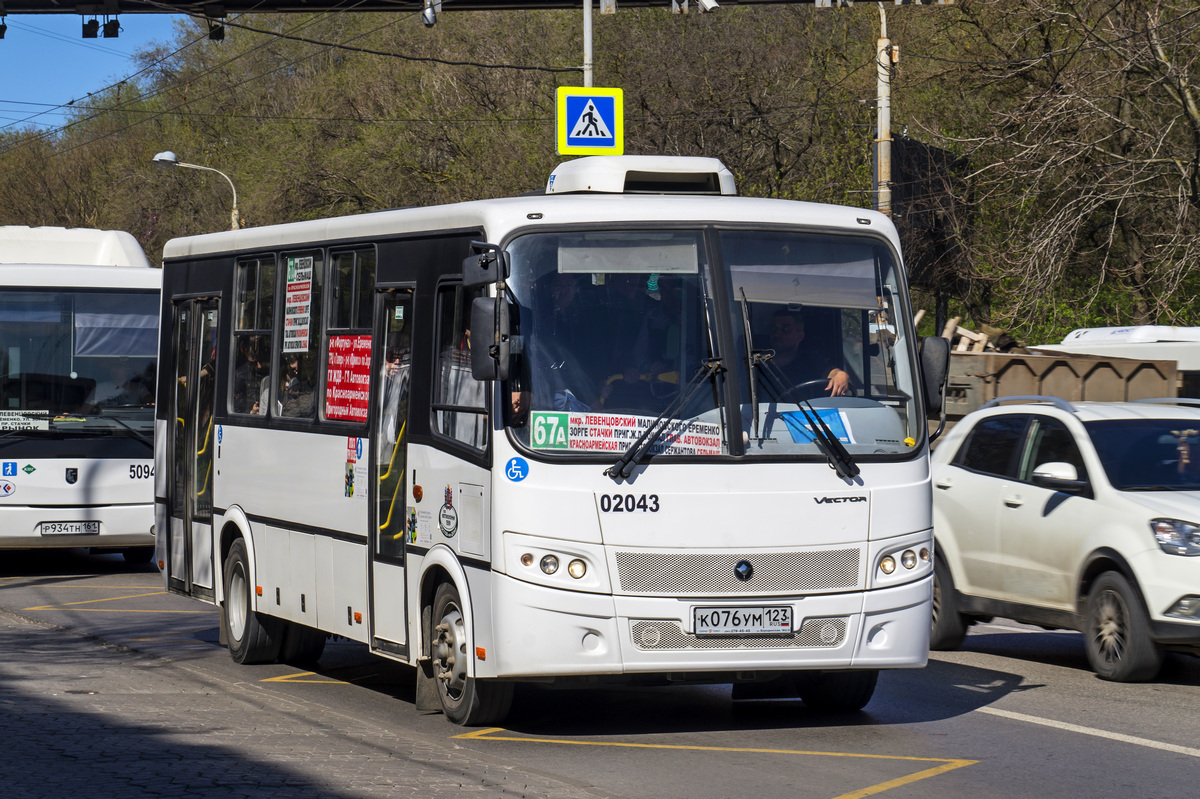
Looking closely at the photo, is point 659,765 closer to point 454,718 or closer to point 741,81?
point 454,718

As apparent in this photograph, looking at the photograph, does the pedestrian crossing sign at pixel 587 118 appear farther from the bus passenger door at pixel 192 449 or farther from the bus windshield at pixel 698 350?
the bus windshield at pixel 698 350

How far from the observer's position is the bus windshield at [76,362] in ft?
56.0

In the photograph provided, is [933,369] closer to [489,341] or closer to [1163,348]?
[489,341]

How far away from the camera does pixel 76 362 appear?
17.2 meters

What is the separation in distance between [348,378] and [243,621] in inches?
93.4

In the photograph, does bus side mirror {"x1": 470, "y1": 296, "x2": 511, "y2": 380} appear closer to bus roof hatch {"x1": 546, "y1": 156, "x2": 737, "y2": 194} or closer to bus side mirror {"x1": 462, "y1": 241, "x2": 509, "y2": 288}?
bus side mirror {"x1": 462, "y1": 241, "x2": 509, "y2": 288}

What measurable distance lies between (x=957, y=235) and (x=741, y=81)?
906 cm

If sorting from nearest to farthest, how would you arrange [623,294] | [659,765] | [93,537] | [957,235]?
[659,765], [623,294], [93,537], [957,235]

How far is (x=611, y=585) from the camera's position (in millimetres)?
7723

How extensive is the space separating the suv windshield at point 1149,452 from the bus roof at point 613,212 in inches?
110

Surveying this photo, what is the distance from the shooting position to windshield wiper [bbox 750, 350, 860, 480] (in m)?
8.04

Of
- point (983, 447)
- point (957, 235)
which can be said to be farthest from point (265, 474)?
point (957, 235)

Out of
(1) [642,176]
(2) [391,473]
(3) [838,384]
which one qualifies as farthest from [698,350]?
(2) [391,473]

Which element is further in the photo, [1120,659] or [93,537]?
[93,537]
